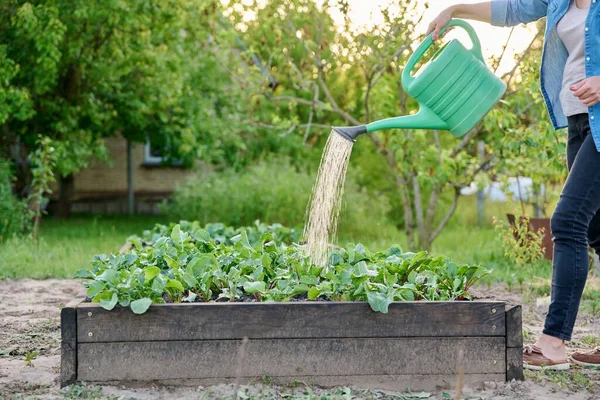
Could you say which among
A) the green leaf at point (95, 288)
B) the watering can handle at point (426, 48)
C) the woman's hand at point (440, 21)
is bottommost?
the green leaf at point (95, 288)

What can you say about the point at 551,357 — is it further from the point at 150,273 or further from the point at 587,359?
the point at 150,273

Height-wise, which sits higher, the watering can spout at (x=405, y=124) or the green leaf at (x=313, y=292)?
the watering can spout at (x=405, y=124)

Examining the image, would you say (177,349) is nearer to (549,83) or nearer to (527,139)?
(549,83)

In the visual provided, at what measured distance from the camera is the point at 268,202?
9.74m

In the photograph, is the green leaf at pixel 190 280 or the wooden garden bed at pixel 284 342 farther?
the green leaf at pixel 190 280

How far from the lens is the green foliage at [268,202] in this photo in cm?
938

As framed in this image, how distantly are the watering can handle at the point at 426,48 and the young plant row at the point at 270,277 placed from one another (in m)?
0.75

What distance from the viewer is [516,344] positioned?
2967 mm

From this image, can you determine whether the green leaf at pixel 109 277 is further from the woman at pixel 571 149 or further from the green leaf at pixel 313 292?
the woman at pixel 571 149

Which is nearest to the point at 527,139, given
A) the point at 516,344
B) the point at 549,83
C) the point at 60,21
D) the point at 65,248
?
the point at 549,83

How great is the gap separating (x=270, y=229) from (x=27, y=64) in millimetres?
5167

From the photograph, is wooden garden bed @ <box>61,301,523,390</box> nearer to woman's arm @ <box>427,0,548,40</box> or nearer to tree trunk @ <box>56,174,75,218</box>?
woman's arm @ <box>427,0,548,40</box>

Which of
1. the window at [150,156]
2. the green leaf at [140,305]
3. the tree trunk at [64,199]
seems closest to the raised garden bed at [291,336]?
the green leaf at [140,305]

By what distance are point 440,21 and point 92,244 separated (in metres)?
5.77
